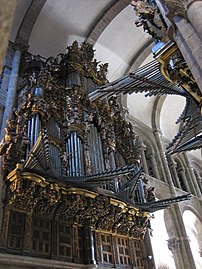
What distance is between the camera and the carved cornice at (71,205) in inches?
231

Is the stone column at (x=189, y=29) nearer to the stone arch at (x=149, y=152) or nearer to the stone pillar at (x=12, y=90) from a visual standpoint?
the stone pillar at (x=12, y=90)

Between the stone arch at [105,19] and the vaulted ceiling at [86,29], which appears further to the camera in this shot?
the stone arch at [105,19]

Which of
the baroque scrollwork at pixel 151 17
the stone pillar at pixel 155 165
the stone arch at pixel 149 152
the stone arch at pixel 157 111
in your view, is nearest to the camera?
the baroque scrollwork at pixel 151 17

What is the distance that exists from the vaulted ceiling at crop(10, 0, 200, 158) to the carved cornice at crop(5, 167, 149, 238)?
8.30 meters

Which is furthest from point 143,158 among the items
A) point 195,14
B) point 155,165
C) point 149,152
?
point 195,14

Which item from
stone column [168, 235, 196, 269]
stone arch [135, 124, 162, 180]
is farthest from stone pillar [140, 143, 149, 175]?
stone column [168, 235, 196, 269]

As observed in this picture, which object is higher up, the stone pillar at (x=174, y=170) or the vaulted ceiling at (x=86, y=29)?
the vaulted ceiling at (x=86, y=29)

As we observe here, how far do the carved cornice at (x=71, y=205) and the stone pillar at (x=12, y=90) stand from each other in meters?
2.29

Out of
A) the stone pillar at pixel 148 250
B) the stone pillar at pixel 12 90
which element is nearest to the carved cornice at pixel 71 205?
the stone pillar at pixel 148 250

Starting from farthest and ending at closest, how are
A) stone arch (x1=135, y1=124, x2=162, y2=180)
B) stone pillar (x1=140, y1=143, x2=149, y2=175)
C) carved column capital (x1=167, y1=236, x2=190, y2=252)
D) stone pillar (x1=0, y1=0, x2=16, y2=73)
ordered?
stone arch (x1=135, y1=124, x2=162, y2=180) < stone pillar (x1=140, y1=143, x2=149, y2=175) < carved column capital (x1=167, y1=236, x2=190, y2=252) < stone pillar (x1=0, y1=0, x2=16, y2=73)

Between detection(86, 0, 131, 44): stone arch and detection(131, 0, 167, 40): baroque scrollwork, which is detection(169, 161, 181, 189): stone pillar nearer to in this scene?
detection(86, 0, 131, 44): stone arch

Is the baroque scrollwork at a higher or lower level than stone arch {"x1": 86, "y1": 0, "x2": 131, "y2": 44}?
lower

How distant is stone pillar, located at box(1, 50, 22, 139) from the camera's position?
26.2ft

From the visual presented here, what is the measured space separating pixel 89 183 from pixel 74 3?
10.6 meters
